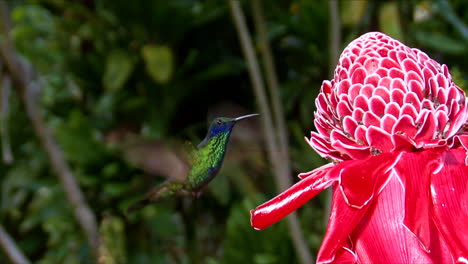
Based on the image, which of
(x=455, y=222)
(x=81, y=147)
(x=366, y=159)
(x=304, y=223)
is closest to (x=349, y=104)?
(x=366, y=159)

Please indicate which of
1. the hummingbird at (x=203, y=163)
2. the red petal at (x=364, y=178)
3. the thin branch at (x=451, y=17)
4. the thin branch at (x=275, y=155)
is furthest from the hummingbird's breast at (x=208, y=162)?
the thin branch at (x=451, y=17)

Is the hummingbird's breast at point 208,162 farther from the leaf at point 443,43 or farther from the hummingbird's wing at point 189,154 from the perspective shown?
the leaf at point 443,43

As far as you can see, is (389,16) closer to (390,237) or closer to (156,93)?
(156,93)

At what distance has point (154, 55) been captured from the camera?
301cm

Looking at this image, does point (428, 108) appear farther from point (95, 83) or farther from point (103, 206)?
point (95, 83)

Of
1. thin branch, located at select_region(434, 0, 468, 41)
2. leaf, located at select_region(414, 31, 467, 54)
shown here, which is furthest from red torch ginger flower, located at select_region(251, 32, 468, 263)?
thin branch, located at select_region(434, 0, 468, 41)

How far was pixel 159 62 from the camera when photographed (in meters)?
2.99

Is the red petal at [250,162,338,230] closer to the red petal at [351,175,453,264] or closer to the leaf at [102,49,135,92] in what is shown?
the red petal at [351,175,453,264]

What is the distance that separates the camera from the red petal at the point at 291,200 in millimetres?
702

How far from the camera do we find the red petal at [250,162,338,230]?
0.70 m

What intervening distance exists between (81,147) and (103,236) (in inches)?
26.1

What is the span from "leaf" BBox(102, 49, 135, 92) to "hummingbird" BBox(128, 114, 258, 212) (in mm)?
1861

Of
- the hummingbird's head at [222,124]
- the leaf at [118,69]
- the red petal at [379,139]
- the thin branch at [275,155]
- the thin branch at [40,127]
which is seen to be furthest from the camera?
the leaf at [118,69]

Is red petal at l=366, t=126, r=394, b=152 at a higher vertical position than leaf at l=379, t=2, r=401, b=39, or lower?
higher
